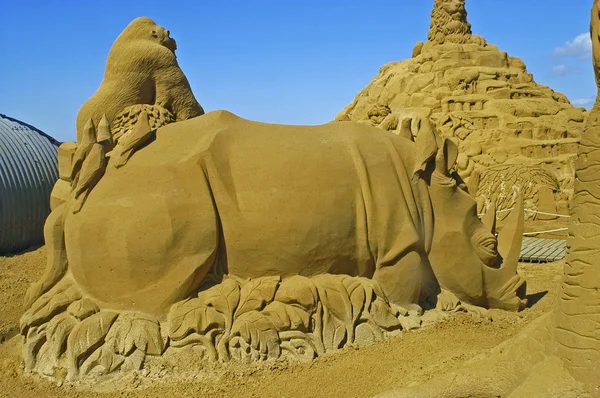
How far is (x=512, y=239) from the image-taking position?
5395 mm

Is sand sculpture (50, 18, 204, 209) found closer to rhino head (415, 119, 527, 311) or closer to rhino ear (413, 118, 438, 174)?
rhino ear (413, 118, 438, 174)

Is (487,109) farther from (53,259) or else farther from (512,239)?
(53,259)

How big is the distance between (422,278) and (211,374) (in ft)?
6.57

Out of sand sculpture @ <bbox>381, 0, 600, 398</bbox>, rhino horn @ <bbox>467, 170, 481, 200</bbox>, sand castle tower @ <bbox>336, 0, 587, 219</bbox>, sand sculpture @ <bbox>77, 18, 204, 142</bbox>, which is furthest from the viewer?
sand castle tower @ <bbox>336, 0, 587, 219</bbox>

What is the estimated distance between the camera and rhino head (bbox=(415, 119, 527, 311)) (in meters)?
4.88

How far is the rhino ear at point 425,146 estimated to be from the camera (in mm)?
4805

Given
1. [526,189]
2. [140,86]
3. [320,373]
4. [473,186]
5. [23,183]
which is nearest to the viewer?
[320,373]

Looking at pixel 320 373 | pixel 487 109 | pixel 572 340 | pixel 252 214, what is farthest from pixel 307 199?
pixel 487 109

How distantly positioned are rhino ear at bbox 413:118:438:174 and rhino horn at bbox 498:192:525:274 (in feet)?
3.79

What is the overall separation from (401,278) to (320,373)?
3.56 ft

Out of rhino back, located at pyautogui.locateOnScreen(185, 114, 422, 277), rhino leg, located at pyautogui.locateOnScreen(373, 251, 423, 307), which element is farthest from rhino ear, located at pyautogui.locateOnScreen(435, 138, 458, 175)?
rhino leg, located at pyautogui.locateOnScreen(373, 251, 423, 307)

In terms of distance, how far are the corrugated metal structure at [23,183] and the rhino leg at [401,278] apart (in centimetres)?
682

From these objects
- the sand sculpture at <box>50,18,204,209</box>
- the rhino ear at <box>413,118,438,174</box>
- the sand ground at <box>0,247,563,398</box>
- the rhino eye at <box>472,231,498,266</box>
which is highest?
the sand sculpture at <box>50,18,204,209</box>

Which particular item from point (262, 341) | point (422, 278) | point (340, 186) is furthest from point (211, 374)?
point (422, 278)
